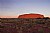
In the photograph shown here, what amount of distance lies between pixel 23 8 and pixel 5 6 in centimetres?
21

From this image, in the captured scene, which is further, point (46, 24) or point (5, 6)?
point (5, 6)

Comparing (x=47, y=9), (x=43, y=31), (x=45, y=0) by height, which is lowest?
(x=43, y=31)

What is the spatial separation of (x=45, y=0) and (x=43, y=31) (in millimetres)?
604

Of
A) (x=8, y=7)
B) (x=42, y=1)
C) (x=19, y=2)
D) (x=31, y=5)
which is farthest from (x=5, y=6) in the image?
(x=42, y=1)

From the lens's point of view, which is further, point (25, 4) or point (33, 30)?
point (25, 4)

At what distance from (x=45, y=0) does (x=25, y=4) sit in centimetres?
23

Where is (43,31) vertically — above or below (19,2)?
below

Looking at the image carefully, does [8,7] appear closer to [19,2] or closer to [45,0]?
[19,2]

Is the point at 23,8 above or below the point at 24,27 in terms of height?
above

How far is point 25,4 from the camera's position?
4.17 feet

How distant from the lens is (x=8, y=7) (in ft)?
4.22

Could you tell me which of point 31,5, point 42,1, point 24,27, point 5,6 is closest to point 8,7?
point 5,6

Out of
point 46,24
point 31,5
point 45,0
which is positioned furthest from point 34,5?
point 46,24

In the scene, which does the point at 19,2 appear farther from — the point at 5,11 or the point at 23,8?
the point at 5,11
